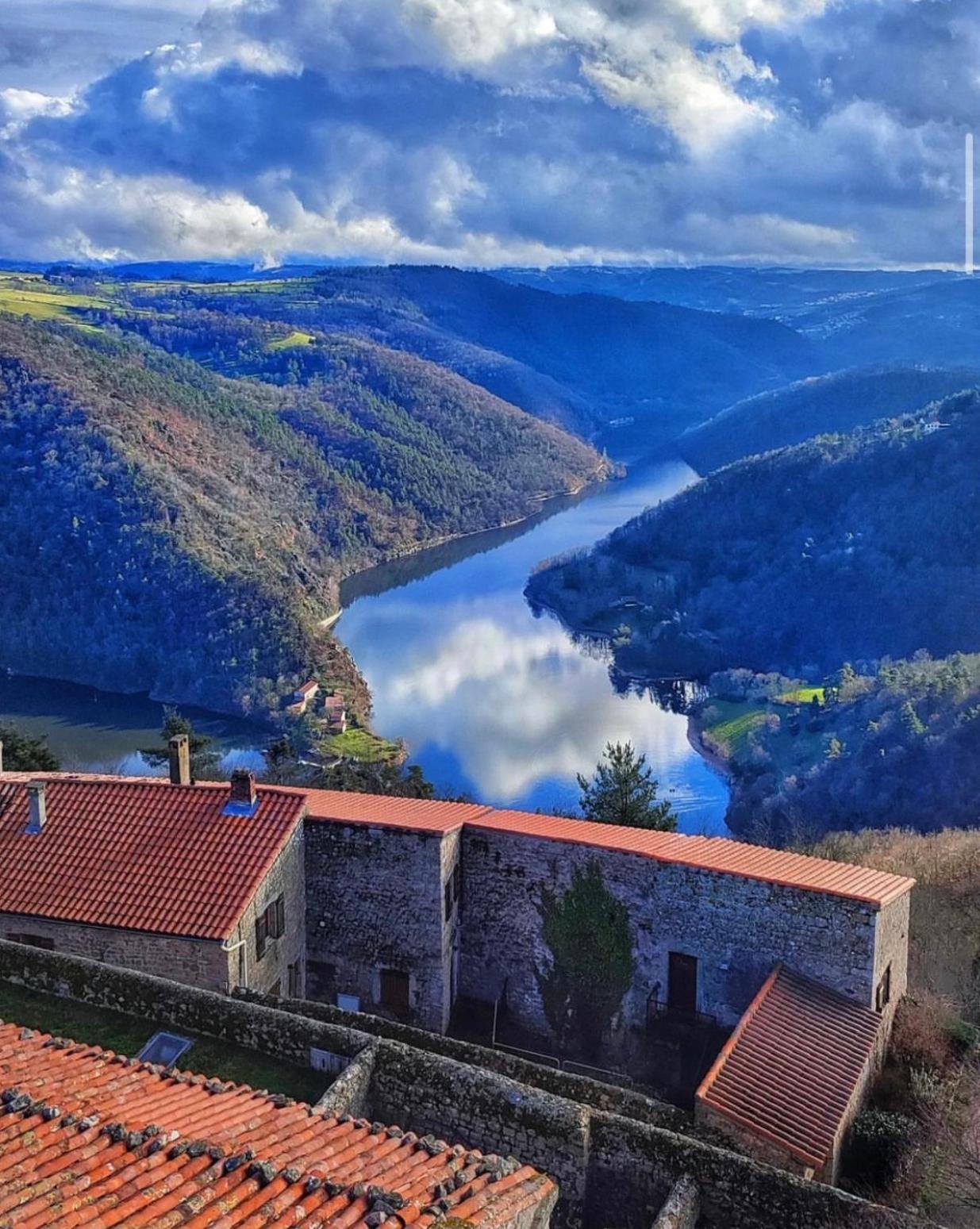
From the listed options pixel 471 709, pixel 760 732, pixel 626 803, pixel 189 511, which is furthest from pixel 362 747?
pixel 189 511

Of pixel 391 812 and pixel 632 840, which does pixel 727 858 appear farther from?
pixel 391 812

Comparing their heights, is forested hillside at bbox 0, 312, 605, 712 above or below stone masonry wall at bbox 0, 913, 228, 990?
above

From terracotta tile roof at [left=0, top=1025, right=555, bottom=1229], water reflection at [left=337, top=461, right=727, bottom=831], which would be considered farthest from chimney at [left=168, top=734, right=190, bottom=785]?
water reflection at [left=337, top=461, right=727, bottom=831]

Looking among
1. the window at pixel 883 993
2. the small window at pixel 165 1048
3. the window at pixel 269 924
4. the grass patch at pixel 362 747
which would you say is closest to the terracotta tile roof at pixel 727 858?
the window at pixel 883 993

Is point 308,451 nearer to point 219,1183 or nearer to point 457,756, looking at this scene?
point 457,756

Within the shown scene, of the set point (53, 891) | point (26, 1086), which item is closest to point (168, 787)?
point (53, 891)

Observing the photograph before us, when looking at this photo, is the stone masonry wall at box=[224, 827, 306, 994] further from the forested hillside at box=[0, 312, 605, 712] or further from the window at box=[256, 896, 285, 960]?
the forested hillside at box=[0, 312, 605, 712]
